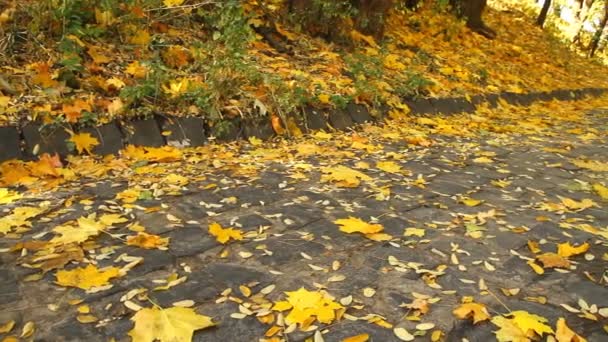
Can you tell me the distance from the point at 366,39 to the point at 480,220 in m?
4.66

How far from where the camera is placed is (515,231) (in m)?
2.91

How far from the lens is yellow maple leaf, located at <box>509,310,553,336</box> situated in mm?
1935

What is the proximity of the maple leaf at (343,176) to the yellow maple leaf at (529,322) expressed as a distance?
170 cm

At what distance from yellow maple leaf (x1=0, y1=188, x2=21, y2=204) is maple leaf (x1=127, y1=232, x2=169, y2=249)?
91 cm

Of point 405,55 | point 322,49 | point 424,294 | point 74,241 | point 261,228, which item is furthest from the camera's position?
point 405,55

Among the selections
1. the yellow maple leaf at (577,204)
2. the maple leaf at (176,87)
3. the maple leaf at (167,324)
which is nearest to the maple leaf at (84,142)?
the maple leaf at (176,87)

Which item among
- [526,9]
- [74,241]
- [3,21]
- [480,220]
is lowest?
[74,241]

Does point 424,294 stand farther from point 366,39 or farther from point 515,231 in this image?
point 366,39

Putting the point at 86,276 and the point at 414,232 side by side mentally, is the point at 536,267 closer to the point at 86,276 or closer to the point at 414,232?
the point at 414,232

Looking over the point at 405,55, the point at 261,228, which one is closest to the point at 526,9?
the point at 405,55

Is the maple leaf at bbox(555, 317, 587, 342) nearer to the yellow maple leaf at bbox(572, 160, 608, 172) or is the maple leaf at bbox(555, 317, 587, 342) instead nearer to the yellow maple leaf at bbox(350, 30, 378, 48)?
the yellow maple leaf at bbox(572, 160, 608, 172)

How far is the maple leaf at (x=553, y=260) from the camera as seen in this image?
2510mm

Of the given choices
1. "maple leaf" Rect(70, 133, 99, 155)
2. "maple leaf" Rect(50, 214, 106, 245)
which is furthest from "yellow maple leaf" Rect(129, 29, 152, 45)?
"maple leaf" Rect(50, 214, 106, 245)

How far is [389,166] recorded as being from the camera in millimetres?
4109
